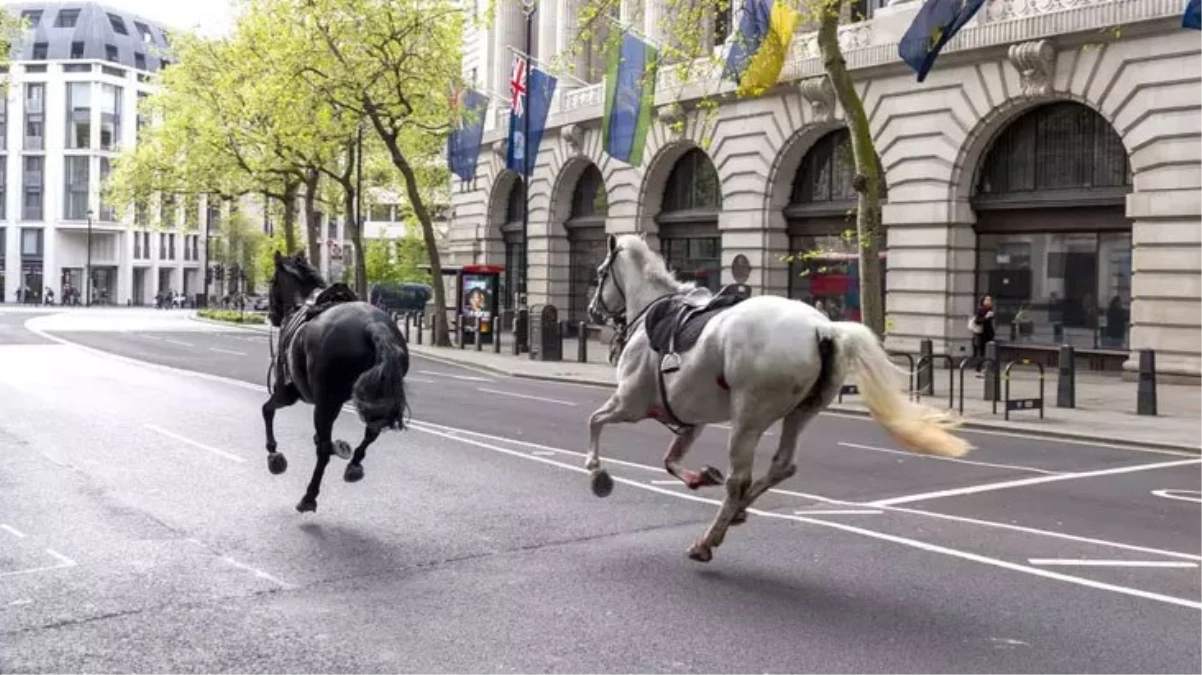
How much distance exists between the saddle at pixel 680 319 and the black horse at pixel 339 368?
2008mm

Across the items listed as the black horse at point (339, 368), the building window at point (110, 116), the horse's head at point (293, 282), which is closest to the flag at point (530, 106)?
the horse's head at point (293, 282)

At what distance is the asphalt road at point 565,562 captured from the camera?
612 cm

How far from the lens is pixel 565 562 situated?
26.5 feet

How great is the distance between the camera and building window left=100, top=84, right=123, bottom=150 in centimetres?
11081

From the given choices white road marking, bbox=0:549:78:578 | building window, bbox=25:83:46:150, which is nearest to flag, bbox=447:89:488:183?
white road marking, bbox=0:549:78:578

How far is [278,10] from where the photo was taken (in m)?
37.8

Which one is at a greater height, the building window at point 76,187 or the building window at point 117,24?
the building window at point 117,24

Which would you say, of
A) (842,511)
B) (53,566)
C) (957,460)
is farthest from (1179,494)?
(53,566)

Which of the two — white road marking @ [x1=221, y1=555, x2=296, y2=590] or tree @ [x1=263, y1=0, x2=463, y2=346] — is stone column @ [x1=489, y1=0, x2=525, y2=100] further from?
white road marking @ [x1=221, y1=555, x2=296, y2=590]

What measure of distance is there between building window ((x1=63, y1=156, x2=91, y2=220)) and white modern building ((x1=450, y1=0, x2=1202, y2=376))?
82650mm

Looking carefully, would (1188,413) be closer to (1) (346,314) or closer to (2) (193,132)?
(1) (346,314)

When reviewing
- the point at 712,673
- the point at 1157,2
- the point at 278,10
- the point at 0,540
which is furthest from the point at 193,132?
the point at 712,673

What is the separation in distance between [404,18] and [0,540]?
30.3 meters

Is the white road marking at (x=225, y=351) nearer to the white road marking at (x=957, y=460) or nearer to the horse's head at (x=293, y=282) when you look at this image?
the white road marking at (x=957, y=460)
